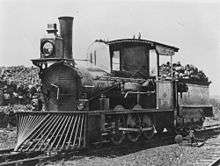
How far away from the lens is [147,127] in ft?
39.2

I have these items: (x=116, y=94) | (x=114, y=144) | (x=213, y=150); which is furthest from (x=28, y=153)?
(x=213, y=150)

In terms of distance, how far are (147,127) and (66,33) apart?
3.96 meters

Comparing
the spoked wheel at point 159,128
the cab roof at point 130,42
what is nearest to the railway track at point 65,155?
the spoked wheel at point 159,128

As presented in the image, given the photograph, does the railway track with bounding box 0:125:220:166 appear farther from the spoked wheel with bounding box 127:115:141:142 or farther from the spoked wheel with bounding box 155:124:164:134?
the spoked wheel with bounding box 155:124:164:134

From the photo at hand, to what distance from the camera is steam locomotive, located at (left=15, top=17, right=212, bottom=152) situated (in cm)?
940

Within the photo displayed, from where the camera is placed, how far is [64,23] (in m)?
9.97

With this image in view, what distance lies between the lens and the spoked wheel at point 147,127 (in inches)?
465

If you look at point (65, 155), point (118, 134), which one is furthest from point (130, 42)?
point (65, 155)

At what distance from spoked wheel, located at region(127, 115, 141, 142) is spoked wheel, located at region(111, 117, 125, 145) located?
0.32m

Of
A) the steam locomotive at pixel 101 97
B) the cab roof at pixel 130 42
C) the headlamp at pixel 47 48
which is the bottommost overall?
the steam locomotive at pixel 101 97

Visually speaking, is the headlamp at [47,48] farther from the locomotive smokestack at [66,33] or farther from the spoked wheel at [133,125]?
the spoked wheel at [133,125]

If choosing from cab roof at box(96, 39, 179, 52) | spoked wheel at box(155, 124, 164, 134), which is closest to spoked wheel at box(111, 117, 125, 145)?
spoked wheel at box(155, 124, 164, 134)

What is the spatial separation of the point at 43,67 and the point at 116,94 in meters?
2.23

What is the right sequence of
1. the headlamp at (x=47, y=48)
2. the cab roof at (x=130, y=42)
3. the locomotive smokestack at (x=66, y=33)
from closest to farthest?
the locomotive smokestack at (x=66, y=33)
the headlamp at (x=47, y=48)
the cab roof at (x=130, y=42)
